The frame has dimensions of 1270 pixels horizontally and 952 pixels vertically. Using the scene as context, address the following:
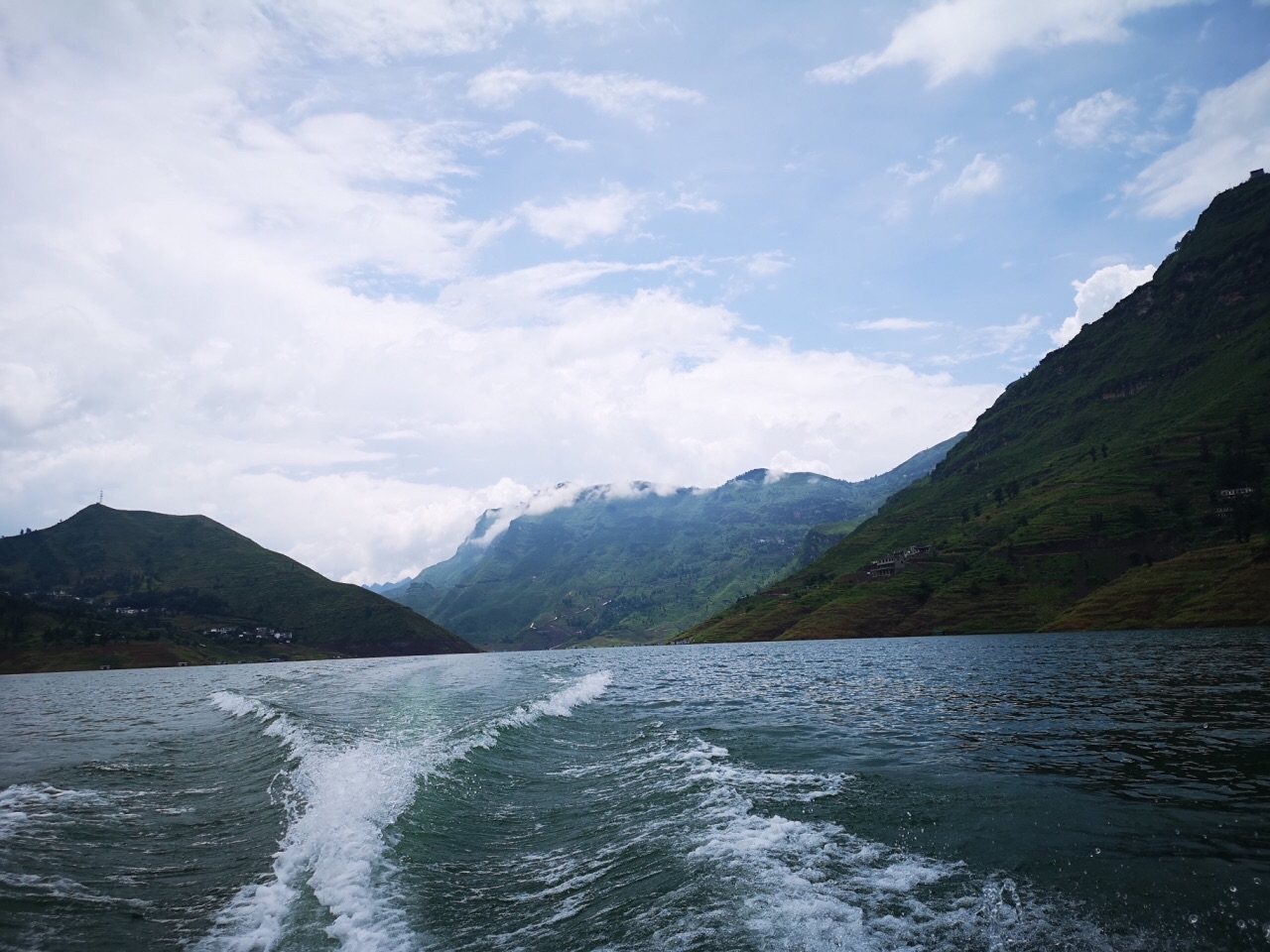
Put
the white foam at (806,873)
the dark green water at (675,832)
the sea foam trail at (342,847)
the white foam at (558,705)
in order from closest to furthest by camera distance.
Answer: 1. the white foam at (806,873)
2. the dark green water at (675,832)
3. the sea foam trail at (342,847)
4. the white foam at (558,705)

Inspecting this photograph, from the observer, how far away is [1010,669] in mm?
70875

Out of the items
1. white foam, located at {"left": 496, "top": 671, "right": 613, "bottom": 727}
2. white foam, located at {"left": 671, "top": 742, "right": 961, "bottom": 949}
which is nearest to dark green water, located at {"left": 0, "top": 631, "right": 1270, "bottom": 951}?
white foam, located at {"left": 671, "top": 742, "right": 961, "bottom": 949}

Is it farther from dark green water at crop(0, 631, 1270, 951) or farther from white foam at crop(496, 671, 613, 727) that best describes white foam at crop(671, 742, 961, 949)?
white foam at crop(496, 671, 613, 727)

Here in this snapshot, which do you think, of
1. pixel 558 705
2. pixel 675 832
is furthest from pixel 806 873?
pixel 558 705

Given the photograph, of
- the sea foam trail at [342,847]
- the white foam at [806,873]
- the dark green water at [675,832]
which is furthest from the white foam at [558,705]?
the white foam at [806,873]

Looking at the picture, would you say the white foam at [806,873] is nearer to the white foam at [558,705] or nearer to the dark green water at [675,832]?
the dark green water at [675,832]

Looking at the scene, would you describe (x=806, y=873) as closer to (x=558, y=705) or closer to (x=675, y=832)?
(x=675, y=832)

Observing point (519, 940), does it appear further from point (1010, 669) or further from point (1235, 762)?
point (1010, 669)

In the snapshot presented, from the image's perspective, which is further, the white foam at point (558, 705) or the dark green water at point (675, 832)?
the white foam at point (558, 705)

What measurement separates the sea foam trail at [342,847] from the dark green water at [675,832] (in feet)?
0.37

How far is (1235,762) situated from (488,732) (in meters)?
37.2

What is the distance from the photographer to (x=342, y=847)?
21.2m

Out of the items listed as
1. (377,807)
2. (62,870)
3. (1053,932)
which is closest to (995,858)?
(1053,932)

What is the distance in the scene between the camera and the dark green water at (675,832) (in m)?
15.0
